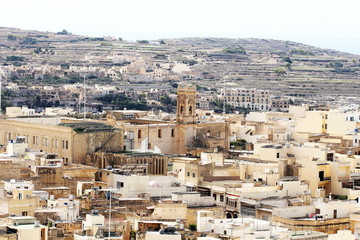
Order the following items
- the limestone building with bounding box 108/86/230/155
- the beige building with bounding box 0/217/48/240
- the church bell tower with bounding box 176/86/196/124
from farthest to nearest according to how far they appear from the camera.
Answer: the church bell tower with bounding box 176/86/196/124, the limestone building with bounding box 108/86/230/155, the beige building with bounding box 0/217/48/240

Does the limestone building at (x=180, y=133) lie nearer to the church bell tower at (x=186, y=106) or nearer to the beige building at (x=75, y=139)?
the church bell tower at (x=186, y=106)

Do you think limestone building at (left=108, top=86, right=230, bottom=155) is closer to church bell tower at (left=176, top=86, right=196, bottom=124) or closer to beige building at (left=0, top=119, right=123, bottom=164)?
church bell tower at (left=176, top=86, right=196, bottom=124)

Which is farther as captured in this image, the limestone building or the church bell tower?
the church bell tower

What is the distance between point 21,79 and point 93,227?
123179mm

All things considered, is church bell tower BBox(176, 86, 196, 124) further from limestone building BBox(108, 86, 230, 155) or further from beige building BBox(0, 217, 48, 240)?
beige building BBox(0, 217, 48, 240)

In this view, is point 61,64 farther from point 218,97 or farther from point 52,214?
point 52,214

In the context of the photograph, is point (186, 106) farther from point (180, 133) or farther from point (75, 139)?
point (75, 139)

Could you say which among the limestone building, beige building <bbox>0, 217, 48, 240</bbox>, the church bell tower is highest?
the church bell tower

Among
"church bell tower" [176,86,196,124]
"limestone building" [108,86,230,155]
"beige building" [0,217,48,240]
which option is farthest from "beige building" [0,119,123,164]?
"beige building" [0,217,48,240]

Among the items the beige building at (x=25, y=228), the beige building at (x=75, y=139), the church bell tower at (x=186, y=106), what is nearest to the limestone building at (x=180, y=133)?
the church bell tower at (x=186, y=106)

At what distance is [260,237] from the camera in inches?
1522

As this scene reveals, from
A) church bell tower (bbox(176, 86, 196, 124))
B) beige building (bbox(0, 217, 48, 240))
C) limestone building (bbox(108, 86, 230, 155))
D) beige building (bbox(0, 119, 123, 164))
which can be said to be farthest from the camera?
church bell tower (bbox(176, 86, 196, 124))

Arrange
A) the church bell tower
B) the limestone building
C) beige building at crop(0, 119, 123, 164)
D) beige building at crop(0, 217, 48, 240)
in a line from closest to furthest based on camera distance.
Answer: beige building at crop(0, 217, 48, 240) → beige building at crop(0, 119, 123, 164) → the limestone building → the church bell tower

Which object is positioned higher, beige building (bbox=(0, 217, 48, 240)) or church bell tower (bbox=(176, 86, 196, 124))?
church bell tower (bbox=(176, 86, 196, 124))
